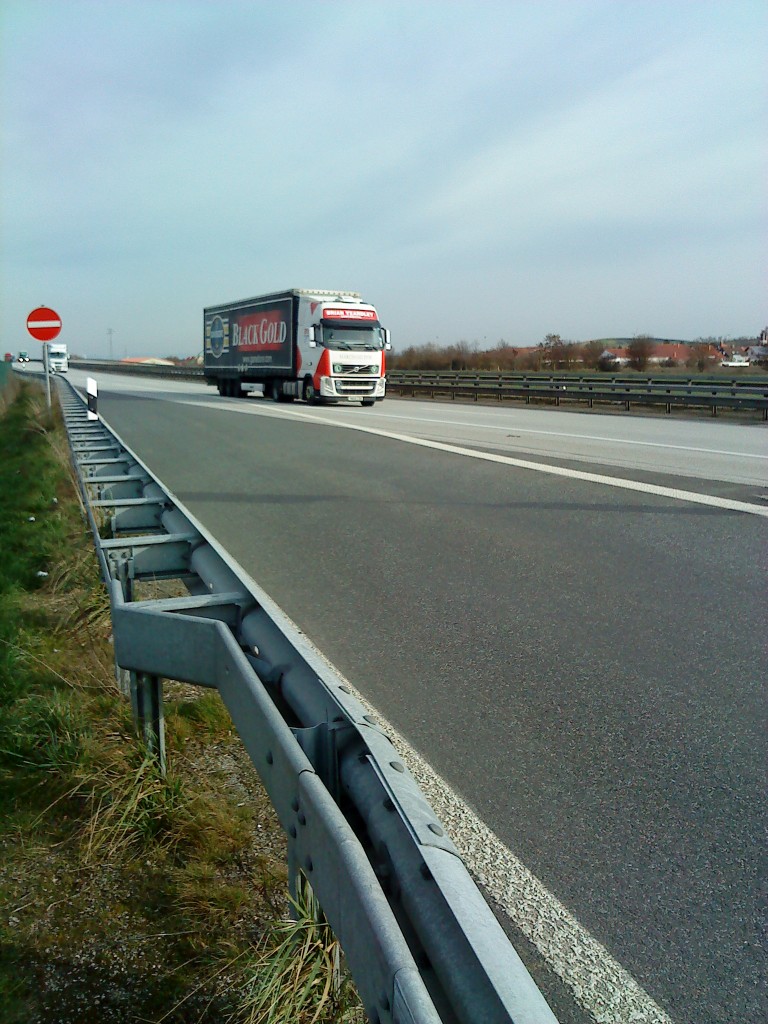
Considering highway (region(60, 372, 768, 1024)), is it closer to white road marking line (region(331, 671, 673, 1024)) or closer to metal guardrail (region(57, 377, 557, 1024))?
white road marking line (region(331, 671, 673, 1024))

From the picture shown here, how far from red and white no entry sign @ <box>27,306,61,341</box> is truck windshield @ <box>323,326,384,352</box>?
37.7 ft

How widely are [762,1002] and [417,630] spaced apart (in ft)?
11.3

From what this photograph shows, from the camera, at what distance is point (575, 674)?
15.8 ft

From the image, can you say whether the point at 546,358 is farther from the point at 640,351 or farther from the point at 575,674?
the point at 575,674

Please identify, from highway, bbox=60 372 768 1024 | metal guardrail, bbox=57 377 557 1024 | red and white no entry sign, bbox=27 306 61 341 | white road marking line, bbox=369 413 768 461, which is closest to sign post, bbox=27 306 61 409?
red and white no entry sign, bbox=27 306 61 341

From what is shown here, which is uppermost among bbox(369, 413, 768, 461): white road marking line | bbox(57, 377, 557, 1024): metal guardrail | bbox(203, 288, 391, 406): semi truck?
bbox(203, 288, 391, 406): semi truck

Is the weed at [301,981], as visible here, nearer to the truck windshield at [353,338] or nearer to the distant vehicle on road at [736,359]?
the truck windshield at [353,338]

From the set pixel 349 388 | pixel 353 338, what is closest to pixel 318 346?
pixel 353 338

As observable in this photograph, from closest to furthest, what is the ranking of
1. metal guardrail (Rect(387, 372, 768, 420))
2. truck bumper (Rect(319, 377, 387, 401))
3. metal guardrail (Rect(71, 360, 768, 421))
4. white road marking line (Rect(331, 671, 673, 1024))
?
1. white road marking line (Rect(331, 671, 673, 1024))
2. metal guardrail (Rect(387, 372, 768, 420))
3. metal guardrail (Rect(71, 360, 768, 421))
4. truck bumper (Rect(319, 377, 387, 401))

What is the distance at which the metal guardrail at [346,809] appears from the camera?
1515 millimetres

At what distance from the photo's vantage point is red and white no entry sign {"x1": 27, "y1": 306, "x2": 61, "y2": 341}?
71.0 ft

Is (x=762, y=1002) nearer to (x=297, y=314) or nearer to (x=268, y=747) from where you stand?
(x=268, y=747)

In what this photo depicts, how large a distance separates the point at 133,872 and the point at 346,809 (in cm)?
118

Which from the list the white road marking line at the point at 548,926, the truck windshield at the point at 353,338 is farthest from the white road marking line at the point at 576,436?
the white road marking line at the point at 548,926
